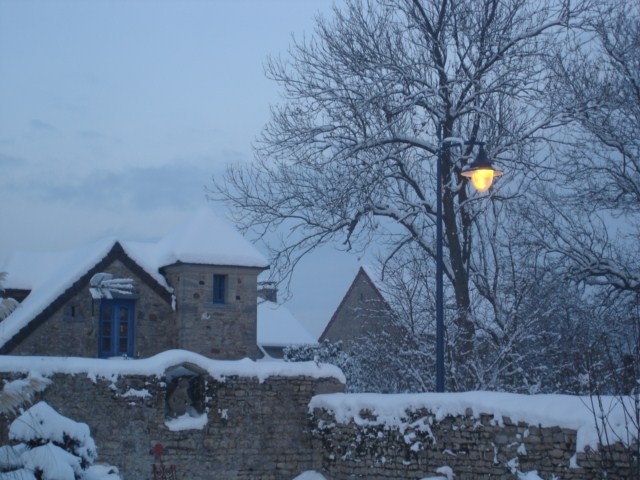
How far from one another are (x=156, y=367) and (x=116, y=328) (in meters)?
7.90

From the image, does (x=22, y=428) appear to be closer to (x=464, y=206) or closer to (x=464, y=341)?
(x=464, y=341)

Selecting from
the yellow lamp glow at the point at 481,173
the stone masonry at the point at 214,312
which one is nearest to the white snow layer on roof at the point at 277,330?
the stone masonry at the point at 214,312

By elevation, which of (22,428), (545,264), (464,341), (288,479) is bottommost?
(288,479)

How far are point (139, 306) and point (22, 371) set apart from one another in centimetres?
889

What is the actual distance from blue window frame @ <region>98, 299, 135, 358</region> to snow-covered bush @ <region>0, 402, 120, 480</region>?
1336 cm

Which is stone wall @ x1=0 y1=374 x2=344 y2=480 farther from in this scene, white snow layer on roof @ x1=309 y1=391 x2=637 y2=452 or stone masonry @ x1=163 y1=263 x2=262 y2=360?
stone masonry @ x1=163 y1=263 x2=262 y2=360

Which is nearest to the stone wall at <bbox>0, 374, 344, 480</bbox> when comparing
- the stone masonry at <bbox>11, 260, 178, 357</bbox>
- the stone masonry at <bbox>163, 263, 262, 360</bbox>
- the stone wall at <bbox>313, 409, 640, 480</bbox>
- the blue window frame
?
the stone wall at <bbox>313, 409, 640, 480</bbox>

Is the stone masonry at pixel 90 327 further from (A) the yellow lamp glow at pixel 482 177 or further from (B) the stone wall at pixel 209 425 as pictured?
(A) the yellow lamp glow at pixel 482 177

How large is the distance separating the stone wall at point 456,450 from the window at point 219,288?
839 cm

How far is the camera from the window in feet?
78.8

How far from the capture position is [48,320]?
72.1ft

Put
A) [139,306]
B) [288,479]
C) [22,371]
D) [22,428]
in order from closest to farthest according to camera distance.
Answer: [22,428] → [22,371] → [288,479] → [139,306]

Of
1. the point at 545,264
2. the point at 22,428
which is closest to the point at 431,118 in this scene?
the point at 545,264

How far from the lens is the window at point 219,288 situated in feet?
78.8
